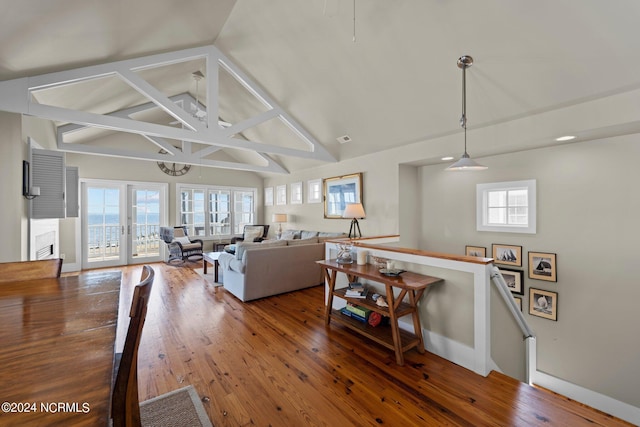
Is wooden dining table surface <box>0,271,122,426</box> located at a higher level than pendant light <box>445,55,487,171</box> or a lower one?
lower

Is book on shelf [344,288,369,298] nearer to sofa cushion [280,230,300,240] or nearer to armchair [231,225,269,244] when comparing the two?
sofa cushion [280,230,300,240]

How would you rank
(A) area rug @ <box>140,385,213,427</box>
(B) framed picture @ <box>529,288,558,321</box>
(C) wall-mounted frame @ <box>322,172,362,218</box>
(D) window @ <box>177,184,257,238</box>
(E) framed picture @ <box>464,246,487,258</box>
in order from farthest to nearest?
(D) window @ <box>177,184,257,238</box>, (C) wall-mounted frame @ <box>322,172,362,218</box>, (E) framed picture @ <box>464,246,487,258</box>, (B) framed picture @ <box>529,288,558,321</box>, (A) area rug @ <box>140,385,213,427</box>

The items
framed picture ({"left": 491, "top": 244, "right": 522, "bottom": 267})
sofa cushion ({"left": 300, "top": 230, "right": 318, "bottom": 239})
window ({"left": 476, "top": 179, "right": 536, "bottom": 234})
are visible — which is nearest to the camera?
window ({"left": 476, "top": 179, "right": 536, "bottom": 234})

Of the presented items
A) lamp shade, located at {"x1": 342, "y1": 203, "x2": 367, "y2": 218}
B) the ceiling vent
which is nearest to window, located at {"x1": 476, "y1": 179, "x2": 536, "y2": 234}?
lamp shade, located at {"x1": 342, "y1": 203, "x2": 367, "y2": 218}

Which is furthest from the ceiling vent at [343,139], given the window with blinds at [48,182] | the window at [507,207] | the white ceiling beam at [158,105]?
the window with blinds at [48,182]

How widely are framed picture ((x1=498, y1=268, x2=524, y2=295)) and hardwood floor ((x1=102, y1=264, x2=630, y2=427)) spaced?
1.97m

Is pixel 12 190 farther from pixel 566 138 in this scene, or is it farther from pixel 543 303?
pixel 543 303

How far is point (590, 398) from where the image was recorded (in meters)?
3.03

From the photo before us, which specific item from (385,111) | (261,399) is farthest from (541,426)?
(385,111)

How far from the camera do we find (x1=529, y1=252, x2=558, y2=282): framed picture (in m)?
3.32

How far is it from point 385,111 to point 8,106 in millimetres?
4369

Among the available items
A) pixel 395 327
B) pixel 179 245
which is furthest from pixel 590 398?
pixel 179 245

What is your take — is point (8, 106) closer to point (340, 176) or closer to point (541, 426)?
point (340, 176)

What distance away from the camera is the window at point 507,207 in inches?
138
